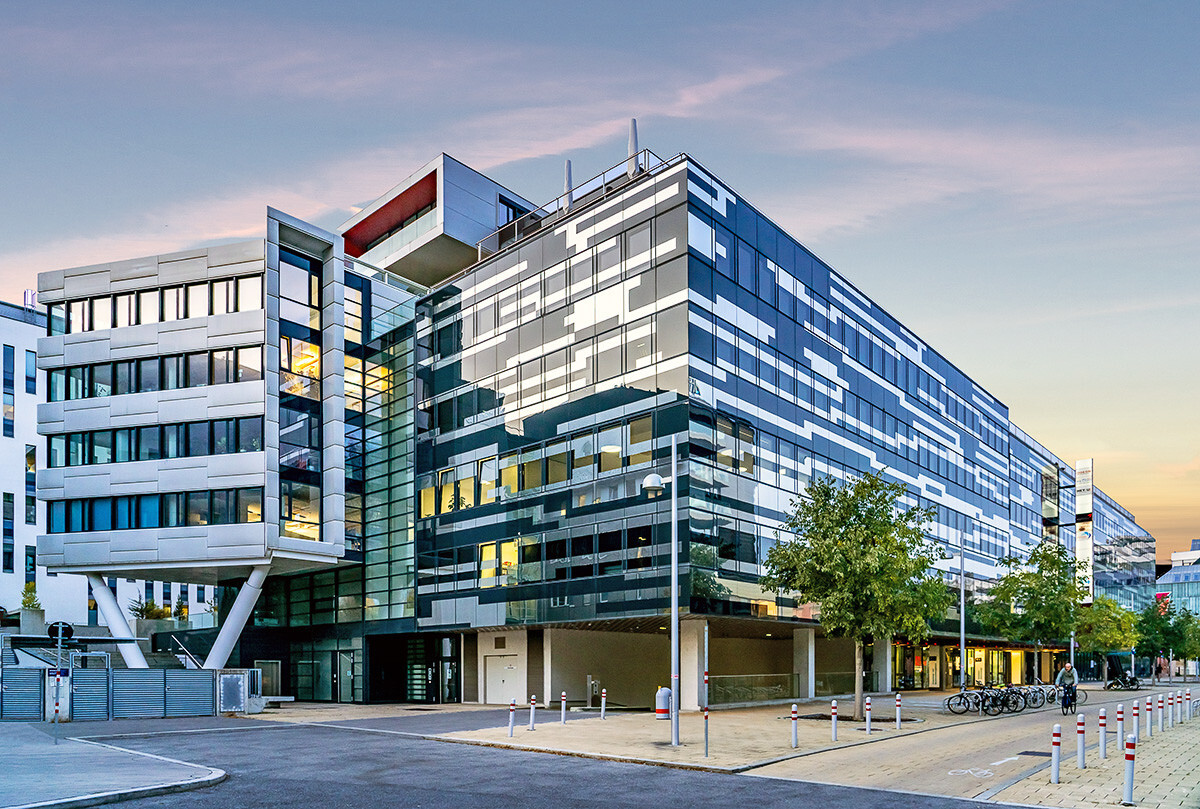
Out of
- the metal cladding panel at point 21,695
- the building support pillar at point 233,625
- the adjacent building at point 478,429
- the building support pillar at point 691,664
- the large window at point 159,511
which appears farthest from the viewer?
the building support pillar at point 233,625

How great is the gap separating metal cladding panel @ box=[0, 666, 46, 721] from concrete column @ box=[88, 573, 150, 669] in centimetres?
1351

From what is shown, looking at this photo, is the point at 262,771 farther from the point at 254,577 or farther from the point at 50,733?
the point at 254,577

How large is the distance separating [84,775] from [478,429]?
30934 mm

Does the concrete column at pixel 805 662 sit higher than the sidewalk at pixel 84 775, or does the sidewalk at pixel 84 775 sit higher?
the sidewalk at pixel 84 775

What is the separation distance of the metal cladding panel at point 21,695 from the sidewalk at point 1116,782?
106 ft

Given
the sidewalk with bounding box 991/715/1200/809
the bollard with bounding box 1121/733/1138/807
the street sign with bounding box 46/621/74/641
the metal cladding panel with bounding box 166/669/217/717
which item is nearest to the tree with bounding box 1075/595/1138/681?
the sidewalk with bounding box 991/715/1200/809

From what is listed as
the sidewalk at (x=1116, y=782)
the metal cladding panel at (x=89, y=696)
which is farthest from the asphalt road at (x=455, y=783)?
the metal cladding panel at (x=89, y=696)

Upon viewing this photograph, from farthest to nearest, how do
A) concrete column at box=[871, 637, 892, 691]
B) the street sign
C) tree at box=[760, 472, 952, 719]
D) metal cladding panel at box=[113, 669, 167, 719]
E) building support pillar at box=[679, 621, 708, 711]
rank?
1. concrete column at box=[871, 637, 892, 691]
2. building support pillar at box=[679, 621, 708, 711]
3. tree at box=[760, 472, 952, 719]
4. metal cladding panel at box=[113, 669, 167, 719]
5. the street sign

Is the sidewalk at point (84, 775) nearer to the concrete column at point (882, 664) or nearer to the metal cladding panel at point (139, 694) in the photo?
the metal cladding panel at point (139, 694)

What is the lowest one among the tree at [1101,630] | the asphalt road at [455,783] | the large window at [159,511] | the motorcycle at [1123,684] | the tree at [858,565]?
the motorcycle at [1123,684]

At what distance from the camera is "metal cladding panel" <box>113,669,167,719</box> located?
36312mm

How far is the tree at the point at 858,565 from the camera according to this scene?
36.8 meters

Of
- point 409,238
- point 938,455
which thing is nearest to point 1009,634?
point 938,455

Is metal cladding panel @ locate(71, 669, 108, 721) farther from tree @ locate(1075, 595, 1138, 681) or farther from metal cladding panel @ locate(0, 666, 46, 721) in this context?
tree @ locate(1075, 595, 1138, 681)
